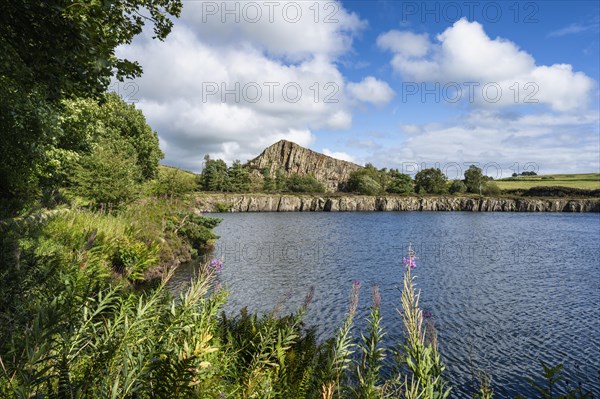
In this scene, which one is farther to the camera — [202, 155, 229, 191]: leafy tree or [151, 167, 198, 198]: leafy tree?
[202, 155, 229, 191]: leafy tree

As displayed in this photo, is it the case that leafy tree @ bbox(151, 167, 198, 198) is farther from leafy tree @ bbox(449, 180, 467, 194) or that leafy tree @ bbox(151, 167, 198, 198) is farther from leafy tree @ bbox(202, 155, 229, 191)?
leafy tree @ bbox(449, 180, 467, 194)

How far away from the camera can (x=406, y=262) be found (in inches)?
155

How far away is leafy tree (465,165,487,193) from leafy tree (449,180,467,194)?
6.74ft

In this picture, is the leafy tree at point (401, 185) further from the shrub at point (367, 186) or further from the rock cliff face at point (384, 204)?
the rock cliff face at point (384, 204)

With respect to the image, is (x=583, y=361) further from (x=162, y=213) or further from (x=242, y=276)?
(x=162, y=213)

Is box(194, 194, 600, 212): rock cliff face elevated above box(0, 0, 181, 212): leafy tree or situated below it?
below

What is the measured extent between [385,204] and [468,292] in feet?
345

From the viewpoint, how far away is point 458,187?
146250 millimetres

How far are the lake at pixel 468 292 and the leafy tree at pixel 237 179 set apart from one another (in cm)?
9748

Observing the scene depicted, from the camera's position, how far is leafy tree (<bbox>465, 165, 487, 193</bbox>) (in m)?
144

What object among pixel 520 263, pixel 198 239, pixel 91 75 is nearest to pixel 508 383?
pixel 91 75

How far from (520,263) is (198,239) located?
26201mm

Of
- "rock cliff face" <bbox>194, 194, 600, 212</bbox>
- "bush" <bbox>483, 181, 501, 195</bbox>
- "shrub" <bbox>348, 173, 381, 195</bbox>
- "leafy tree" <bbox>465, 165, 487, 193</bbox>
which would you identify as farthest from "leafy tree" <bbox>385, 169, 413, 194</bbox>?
"bush" <bbox>483, 181, 501, 195</bbox>

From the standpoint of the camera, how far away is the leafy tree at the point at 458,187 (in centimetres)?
14625
